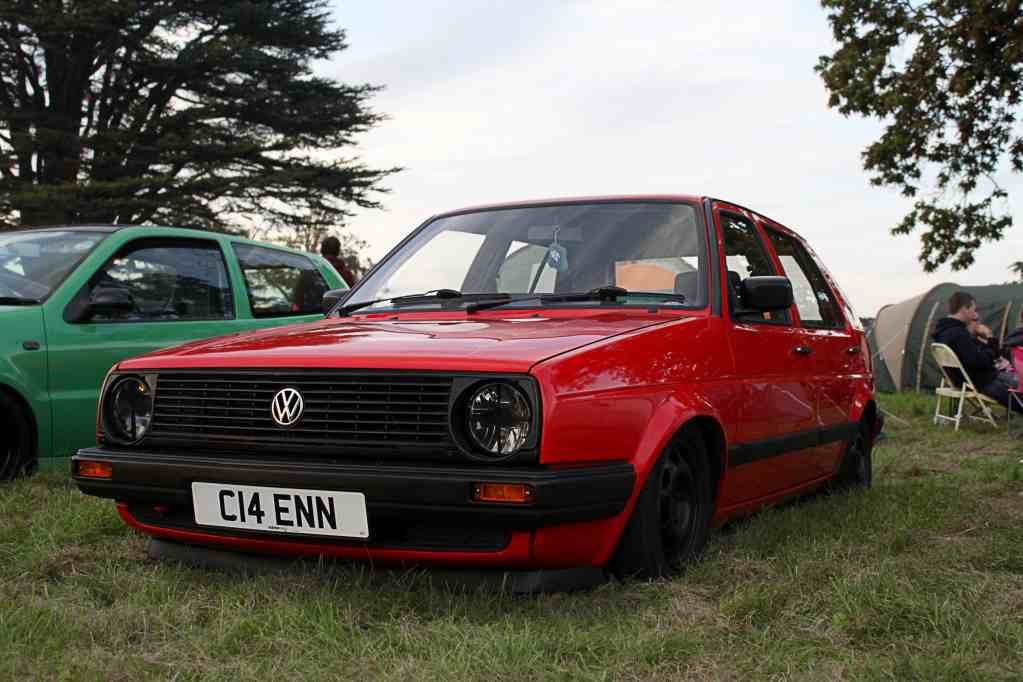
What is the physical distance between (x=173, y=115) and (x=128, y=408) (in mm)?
22156

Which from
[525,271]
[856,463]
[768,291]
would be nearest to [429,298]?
[525,271]

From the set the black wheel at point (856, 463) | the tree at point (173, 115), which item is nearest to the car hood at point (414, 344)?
the black wheel at point (856, 463)

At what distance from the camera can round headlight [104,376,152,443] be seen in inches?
144

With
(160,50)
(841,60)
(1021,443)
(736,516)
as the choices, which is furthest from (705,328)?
(160,50)

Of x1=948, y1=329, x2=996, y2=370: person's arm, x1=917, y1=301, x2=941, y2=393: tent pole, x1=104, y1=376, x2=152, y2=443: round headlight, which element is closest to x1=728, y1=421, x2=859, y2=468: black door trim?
x1=104, y1=376, x2=152, y2=443: round headlight

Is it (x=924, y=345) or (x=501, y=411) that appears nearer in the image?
(x=501, y=411)

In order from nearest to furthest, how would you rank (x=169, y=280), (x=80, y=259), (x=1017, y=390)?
1. (x=80, y=259)
2. (x=169, y=280)
3. (x=1017, y=390)

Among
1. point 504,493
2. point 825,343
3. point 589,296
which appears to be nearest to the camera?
point 504,493

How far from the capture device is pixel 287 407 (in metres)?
3.29

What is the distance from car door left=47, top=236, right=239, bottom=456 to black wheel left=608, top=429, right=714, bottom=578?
11.0ft

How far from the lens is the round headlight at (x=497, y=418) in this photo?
10.1 ft

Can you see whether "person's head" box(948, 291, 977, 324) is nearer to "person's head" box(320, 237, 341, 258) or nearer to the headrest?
"person's head" box(320, 237, 341, 258)

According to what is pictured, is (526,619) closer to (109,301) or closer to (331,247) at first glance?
(109,301)

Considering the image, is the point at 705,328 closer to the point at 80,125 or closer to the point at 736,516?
the point at 736,516
